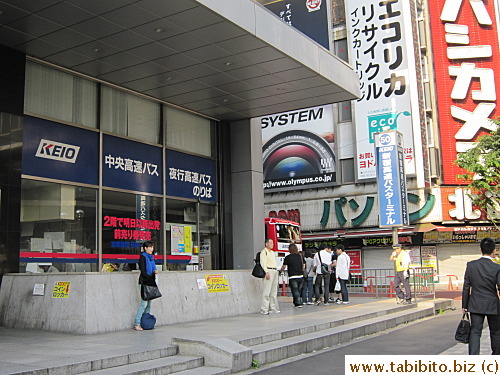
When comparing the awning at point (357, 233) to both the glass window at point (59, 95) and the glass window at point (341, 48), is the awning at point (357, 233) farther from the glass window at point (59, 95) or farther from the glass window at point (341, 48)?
the glass window at point (59, 95)

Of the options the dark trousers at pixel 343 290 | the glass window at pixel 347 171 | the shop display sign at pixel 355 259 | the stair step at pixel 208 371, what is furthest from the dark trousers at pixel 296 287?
the glass window at pixel 347 171

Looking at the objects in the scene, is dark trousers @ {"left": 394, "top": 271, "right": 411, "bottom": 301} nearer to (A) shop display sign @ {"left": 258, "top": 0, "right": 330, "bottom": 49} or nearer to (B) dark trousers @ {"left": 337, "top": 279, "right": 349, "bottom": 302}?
(B) dark trousers @ {"left": 337, "top": 279, "right": 349, "bottom": 302}

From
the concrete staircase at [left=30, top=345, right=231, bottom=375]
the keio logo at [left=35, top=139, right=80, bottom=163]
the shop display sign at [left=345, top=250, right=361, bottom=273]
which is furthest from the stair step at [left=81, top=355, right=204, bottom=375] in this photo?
the shop display sign at [left=345, top=250, right=361, bottom=273]

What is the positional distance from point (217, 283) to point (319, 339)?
3484mm

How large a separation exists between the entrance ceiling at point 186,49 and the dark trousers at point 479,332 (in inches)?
271

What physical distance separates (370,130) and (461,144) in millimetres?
4783

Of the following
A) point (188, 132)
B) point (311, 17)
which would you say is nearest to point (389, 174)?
point (188, 132)

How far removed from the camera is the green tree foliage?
26.0 metres

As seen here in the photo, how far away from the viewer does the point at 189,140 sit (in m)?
17.2

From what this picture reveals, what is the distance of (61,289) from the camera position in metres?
9.87

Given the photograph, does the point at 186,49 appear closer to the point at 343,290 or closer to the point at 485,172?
the point at 343,290

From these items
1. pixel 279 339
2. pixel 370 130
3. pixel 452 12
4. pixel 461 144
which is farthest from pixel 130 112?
pixel 452 12

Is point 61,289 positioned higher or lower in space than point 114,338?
higher

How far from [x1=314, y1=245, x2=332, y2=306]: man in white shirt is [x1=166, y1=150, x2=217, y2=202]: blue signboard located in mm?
3909
